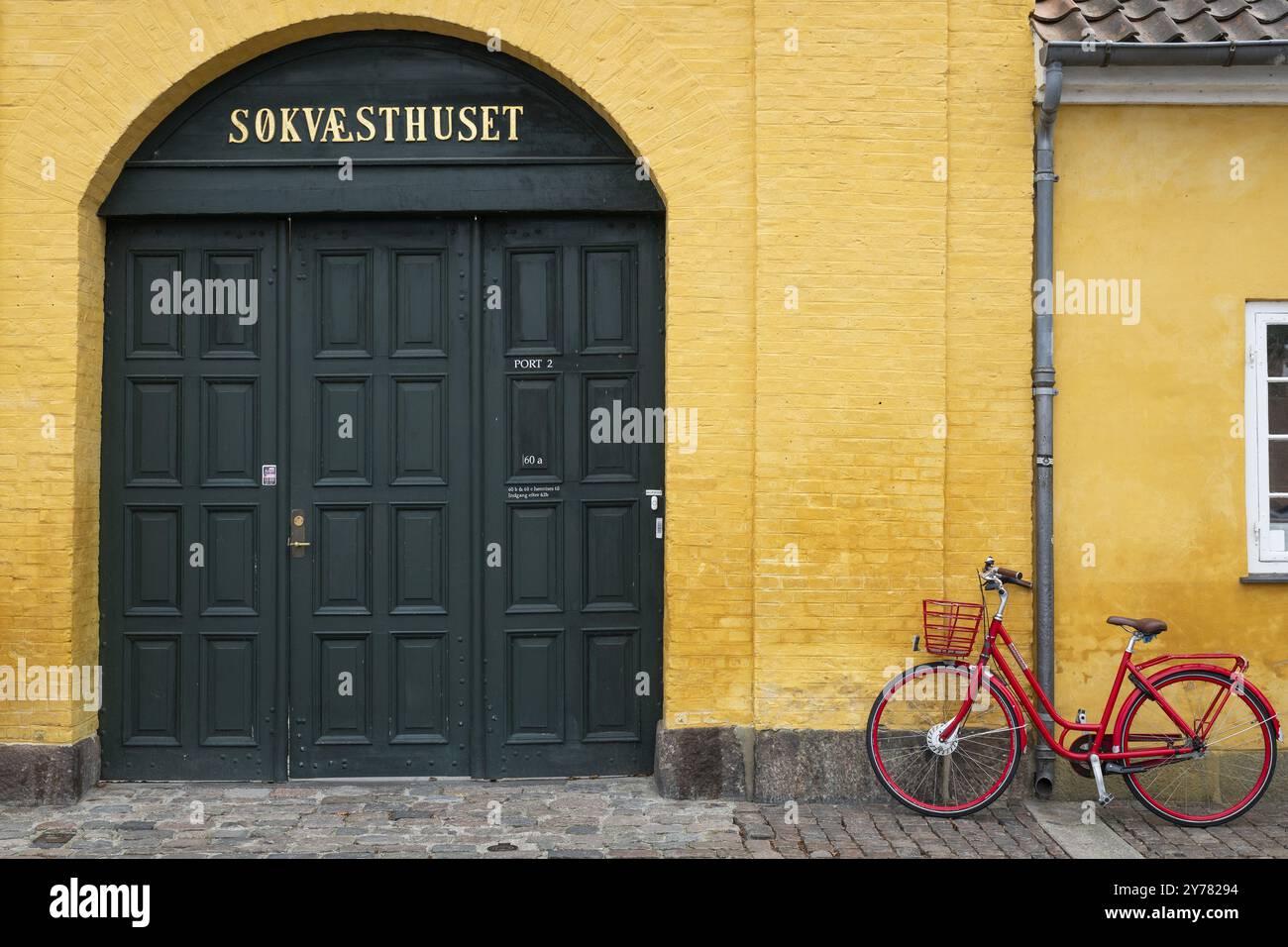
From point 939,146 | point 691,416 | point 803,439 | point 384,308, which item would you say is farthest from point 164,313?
point 939,146

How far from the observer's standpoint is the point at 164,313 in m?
7.36

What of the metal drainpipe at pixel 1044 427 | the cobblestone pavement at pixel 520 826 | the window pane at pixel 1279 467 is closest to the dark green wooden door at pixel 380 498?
the cobblestone pavement at pixel 520 826

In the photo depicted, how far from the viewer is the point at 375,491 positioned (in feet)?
24.2

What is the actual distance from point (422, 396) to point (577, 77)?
1.95 metres

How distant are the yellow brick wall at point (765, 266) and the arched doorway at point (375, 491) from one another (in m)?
0.39

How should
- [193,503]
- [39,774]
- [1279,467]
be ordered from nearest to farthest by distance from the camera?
1. [39,774]
2. [1279,467]
3. [193,503]

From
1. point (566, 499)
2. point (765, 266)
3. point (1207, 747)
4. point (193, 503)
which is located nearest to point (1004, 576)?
point (1207, 747)

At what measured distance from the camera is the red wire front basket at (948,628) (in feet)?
22.0

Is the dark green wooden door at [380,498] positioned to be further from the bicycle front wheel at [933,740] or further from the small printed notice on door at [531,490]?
the bicycle front wheel at [933,740]

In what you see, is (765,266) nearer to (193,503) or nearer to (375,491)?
(375,491)

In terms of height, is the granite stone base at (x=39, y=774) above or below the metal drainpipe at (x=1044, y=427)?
below

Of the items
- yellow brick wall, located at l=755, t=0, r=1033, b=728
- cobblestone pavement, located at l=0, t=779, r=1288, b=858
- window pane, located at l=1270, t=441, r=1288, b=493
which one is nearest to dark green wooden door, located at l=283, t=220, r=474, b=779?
cobblestone pavement, located at l=0, t=779, r=1288, b=858

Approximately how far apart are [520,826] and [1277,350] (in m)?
4.86

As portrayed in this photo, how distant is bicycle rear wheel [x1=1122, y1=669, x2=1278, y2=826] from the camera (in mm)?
6723
